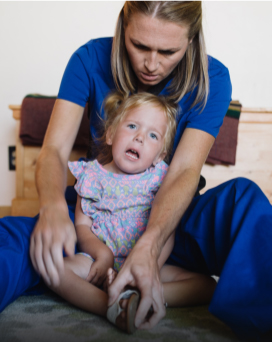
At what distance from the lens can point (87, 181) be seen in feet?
3.78

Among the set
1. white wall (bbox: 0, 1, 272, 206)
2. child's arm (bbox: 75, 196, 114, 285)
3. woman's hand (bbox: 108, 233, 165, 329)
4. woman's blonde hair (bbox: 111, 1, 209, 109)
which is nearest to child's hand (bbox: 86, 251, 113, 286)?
child's arm (bbox: 75, 196, 114, 285)

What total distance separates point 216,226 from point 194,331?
9.8 inches

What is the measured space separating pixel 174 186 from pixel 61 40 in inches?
70.3

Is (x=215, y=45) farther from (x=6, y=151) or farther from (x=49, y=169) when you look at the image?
(x=49, y=169)

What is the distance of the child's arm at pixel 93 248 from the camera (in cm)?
96

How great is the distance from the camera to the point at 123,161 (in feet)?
3.81

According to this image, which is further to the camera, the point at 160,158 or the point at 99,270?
Result: the point at 160,158

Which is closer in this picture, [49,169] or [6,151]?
[49,169]

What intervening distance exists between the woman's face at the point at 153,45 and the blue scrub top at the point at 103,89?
5.3 inches

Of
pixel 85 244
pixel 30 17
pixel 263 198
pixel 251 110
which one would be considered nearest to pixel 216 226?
pixel 263 198

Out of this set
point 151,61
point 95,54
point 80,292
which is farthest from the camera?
point 95,54

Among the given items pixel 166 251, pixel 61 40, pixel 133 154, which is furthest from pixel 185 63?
pixel 61 40

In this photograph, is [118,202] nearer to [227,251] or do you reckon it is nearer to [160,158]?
[160,158]

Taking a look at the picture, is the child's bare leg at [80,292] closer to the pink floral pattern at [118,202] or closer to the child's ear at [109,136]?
the pink floral pattern at [118,202]
